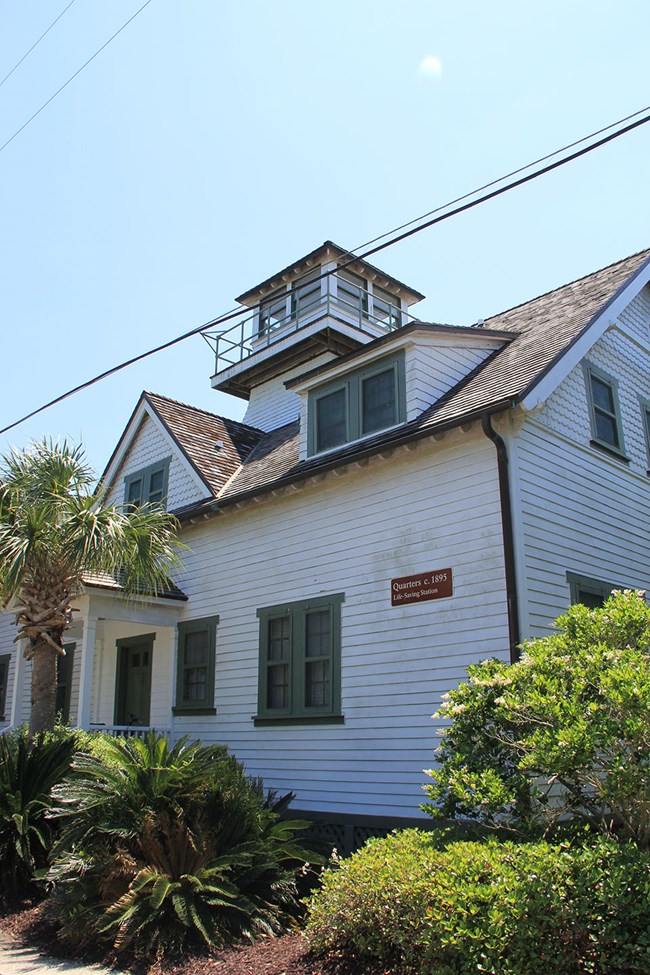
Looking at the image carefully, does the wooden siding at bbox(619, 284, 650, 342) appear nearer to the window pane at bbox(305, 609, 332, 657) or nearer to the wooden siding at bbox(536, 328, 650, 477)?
the wooden siding at bbox(536, 328, 650, 477)

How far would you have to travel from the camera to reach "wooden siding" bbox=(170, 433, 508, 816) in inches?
420

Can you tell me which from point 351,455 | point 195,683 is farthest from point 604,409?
point 195,683

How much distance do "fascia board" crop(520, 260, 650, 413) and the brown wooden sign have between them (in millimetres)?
2414

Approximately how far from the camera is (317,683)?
41.5 feet

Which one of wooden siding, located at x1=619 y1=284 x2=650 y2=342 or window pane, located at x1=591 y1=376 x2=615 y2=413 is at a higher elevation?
wooden siding, located at x1=619 y1=284 x2=650 y2=342

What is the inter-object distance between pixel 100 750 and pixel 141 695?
708 cm

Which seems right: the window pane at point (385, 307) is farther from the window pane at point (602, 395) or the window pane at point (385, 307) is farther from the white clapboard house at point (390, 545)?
the window pane at point (602, 395)

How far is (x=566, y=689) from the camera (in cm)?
639

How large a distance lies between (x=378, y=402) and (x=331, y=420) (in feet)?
3.54

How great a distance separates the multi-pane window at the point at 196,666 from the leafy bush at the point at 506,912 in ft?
29.0

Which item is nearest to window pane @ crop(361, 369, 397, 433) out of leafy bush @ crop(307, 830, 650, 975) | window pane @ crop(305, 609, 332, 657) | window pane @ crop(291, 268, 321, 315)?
window pane @ crop(305, 609, 332, 657)

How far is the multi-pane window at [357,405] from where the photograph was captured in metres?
12.9

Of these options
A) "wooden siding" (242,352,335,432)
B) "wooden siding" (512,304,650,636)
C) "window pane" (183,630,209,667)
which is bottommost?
"window pane" (183,630,209,667)

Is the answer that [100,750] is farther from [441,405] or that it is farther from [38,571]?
[441,405]
